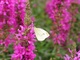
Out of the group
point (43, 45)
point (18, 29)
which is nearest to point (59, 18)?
point (43, 45)

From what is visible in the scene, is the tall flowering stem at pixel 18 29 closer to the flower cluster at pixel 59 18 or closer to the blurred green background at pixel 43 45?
the blurred green background at pixel 43 45

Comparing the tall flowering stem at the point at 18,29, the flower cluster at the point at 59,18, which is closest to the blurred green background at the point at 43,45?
the flower cluster at the point at 59,18

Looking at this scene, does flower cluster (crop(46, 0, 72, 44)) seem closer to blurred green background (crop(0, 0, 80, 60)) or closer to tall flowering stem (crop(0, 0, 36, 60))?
blurred green background (crop(0, 0, 80, 60))

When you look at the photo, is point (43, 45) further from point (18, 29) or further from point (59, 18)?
point (18, 29)

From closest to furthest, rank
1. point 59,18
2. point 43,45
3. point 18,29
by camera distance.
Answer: point 18,29, point 59,18, point 43,45

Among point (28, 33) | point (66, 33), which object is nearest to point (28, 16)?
point (28, 33)

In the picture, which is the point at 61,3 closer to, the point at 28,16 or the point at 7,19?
the point at 7,19

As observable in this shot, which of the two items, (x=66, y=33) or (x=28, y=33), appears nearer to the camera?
(x=28, y=33)

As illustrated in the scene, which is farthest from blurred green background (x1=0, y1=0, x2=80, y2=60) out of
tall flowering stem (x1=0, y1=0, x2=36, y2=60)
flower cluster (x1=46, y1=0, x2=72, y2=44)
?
tall flowering stem (x1=0, y1=0, x2=36, y2=60)
